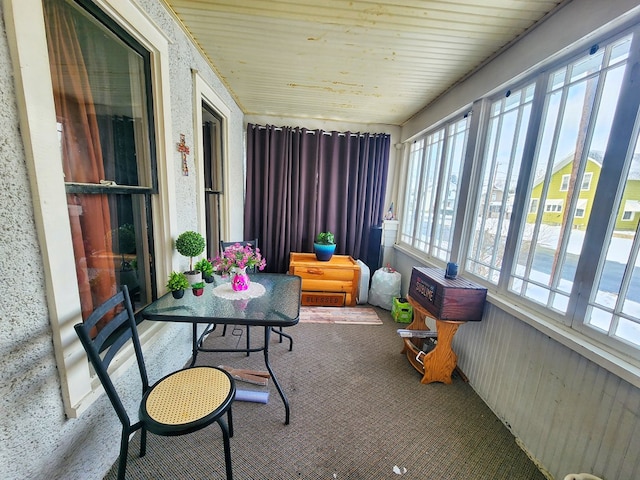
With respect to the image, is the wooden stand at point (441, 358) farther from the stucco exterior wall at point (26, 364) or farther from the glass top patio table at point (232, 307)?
the stucco exterior wall at point (26, 364)

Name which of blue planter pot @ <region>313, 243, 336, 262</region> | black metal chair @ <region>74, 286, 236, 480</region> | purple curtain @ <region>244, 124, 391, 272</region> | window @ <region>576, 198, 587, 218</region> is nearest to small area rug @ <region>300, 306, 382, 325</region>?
blue planter pot @ <region>313, 243, 336, 262</region>

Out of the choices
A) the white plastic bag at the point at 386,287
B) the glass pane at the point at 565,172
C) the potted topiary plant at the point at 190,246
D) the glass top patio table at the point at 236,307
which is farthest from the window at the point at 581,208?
the potted topiary plant at the point at 190,246

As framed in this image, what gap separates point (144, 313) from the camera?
4.34 feet

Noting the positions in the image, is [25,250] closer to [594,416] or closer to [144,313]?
[144,313]

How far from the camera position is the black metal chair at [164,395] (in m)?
0.94

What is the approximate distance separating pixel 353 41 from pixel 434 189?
5.70 feet

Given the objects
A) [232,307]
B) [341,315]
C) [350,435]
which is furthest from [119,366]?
[341,315]

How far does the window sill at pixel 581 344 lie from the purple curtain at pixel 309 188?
2.31 meters

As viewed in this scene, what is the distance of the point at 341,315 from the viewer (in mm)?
2984

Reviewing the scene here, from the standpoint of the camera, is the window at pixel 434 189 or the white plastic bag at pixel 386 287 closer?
the window at pixel 434 189

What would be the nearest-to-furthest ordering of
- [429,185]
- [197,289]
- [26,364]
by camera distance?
[26,364]
[197,289]
[429,185]

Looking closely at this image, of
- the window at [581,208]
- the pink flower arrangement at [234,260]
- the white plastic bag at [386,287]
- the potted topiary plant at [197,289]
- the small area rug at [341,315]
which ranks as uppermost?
the window at [581,208]

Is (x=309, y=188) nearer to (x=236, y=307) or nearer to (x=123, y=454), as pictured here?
(x=236, y=307)

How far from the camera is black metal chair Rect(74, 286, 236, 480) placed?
0.94 m
